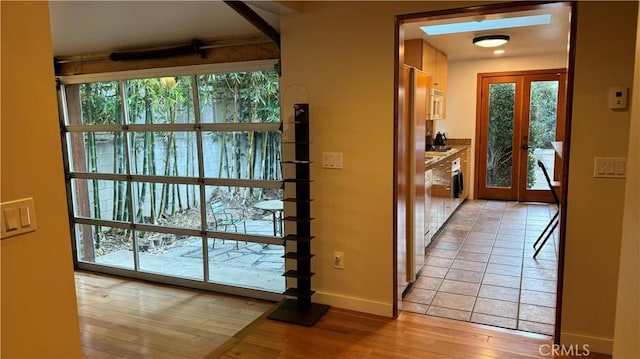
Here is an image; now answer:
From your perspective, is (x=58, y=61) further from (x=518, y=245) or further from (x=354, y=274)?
(x=518, y=245)

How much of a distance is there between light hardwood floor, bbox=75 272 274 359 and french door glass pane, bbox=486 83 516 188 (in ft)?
16.4

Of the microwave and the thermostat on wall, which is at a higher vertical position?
the microwave

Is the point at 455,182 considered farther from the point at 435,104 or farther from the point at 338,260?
the point at 338,260

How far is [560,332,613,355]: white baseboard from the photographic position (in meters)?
2.48

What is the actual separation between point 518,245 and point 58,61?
5645mm

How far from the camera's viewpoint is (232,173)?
4082 millimetres

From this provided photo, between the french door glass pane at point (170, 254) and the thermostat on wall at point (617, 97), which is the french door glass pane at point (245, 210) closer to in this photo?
the french door glass pane at point (170, 254)

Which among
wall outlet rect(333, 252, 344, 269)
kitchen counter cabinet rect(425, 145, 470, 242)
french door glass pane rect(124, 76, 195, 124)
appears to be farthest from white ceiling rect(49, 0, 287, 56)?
kitchen counter cabinet rect(425, 145, 470, 242)

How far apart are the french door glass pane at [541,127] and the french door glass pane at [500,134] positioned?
0.30 m

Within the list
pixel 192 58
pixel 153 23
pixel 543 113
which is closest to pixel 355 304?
pixel 192 58

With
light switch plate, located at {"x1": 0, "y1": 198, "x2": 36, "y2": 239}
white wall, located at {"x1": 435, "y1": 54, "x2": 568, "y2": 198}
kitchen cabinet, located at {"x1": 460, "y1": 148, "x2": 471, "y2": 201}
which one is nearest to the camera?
light switch plate, located at {"x1": 0, "y1": 198, "x2": 36, "y2": 239}

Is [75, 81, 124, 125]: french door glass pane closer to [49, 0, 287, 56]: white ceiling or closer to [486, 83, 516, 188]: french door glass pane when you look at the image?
[49, 0, 287, 56]: white ceiling

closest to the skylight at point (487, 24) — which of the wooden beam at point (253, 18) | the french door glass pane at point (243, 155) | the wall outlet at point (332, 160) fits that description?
the wooden beam at point (253, 18)

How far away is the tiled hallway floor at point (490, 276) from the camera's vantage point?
10.0 feet
